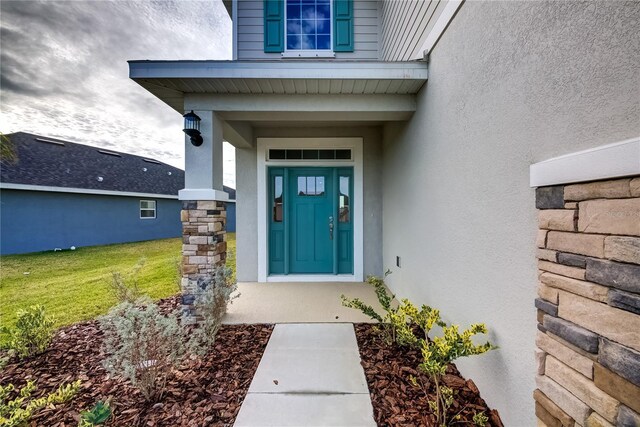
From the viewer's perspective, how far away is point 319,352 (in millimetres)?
2477

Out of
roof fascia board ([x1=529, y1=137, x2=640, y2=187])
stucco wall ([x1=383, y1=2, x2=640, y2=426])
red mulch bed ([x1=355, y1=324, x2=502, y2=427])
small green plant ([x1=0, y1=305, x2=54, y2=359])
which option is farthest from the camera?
small green plant ([x1=0, y1=305, x2=54, y2=359])

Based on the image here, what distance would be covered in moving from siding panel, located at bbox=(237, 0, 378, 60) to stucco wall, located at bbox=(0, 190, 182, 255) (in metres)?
9.33

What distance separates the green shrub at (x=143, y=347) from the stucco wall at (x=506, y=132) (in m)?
2.39

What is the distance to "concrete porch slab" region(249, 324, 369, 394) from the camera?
79.4 inches

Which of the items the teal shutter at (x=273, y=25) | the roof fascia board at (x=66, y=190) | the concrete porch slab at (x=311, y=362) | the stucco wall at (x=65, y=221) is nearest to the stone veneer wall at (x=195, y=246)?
the concrete porch slab at (x=311, y=362)

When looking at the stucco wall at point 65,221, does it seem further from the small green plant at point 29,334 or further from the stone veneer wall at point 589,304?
the stone veneer wall at point 589,304

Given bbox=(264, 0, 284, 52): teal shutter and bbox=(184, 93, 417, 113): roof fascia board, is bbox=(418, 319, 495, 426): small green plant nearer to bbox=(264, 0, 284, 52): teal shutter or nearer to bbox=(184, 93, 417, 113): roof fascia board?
bbox=(184, 93, 417, 113): roof fascia board

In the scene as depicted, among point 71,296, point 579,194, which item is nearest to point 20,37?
point 71,296

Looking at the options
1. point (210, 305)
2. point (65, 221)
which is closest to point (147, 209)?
point (65, 221)

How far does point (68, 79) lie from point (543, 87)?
7.79 m

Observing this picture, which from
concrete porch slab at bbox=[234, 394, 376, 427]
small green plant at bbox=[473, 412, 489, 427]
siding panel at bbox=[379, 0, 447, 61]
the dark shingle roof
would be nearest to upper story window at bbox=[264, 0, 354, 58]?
siding panel at bbox=[379, 0, 447, 61]

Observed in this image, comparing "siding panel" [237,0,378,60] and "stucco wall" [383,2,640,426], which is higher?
"siding panel" [237,0,378,60]

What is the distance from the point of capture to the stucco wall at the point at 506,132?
3.32ft

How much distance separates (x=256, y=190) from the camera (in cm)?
471
